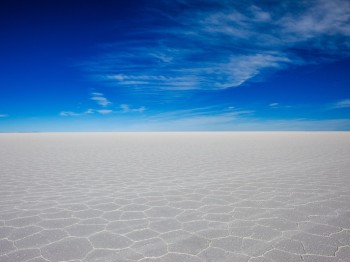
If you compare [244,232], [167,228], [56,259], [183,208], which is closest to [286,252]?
[244,232]

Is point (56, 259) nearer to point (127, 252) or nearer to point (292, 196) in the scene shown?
point (127, 252)

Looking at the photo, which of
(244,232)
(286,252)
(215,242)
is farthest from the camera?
(244,232)

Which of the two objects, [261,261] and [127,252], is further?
[127,252]

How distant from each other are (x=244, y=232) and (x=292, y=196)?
2.20 metres

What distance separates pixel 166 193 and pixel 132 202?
881mm

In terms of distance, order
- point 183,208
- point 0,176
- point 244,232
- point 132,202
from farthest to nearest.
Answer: point 0,176
point 132,202
point 183,208
point 244,232

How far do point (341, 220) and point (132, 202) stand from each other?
321cm

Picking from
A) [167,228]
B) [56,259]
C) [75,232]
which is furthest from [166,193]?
[56,259]

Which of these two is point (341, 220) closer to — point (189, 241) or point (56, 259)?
point (189, 241)

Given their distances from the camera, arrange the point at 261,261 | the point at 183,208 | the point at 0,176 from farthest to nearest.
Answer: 1. the point at 0,176
2. the point at 183,208
3. the point at 261,261

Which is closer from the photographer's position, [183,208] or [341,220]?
[341,220]

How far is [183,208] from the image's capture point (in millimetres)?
4520

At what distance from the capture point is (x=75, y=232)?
3.53 m

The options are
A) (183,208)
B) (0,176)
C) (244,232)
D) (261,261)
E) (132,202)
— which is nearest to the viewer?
(261,261)
